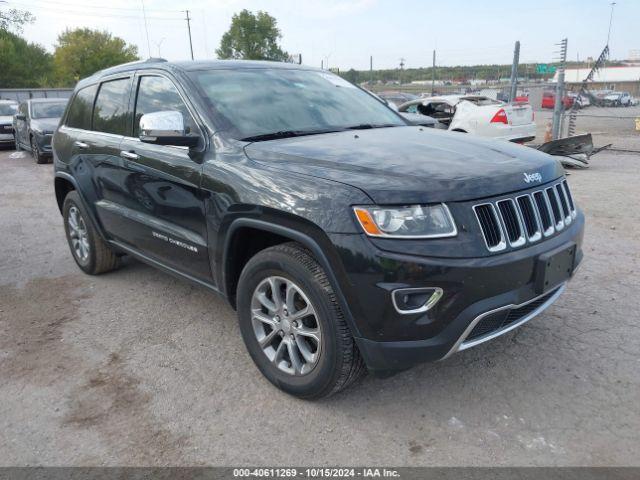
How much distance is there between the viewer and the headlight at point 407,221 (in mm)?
2381

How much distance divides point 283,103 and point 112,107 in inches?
61.9

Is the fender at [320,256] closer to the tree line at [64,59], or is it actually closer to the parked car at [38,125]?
the parked car at [38,125]

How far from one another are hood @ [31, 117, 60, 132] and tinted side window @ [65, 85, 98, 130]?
870 centimetres

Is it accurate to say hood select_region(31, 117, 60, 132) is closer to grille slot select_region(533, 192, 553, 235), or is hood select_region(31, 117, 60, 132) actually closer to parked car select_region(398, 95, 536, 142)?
parked car select_region(398, 95, 536, 142)

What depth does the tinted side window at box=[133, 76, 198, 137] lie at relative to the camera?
3401mm

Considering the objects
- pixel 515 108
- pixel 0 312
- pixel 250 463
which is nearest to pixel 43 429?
pixel 250 463

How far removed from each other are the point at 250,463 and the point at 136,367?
123 centimetres

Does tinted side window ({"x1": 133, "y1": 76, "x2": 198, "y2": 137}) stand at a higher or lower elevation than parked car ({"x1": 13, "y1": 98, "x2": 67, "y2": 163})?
higher

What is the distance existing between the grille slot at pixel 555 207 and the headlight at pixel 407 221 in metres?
0.81

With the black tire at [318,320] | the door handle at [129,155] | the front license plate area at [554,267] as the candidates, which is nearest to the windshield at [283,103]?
the door handle at [129,155]

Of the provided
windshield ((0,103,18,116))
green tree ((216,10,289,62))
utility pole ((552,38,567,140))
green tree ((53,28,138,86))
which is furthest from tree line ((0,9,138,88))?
utility pole ((552,38,567,140))

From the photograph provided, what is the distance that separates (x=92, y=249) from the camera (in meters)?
4.82

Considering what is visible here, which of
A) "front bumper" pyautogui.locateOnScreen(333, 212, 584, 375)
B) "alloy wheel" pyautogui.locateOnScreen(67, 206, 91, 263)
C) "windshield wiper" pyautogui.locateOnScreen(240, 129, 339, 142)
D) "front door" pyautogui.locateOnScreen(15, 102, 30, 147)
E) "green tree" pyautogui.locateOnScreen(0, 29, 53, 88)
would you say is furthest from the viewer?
"green tree" pyautogui.locateOnScreen(0, 29, 53, 88)

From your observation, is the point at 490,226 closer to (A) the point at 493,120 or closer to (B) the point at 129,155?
(B) the point at 129,155
